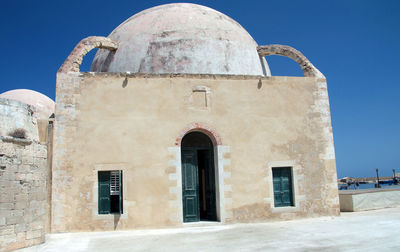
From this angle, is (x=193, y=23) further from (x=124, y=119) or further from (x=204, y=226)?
(x=204, y=226)

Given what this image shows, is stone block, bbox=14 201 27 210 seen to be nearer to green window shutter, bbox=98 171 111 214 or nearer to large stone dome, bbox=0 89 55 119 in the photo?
green window shutter, bbox=98 171 111 214

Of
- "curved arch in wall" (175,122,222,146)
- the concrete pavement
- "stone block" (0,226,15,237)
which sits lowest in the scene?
the concrete pavement

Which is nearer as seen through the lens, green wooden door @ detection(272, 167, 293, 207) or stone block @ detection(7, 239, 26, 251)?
stone block @ detection(7, 239, 26, 251)

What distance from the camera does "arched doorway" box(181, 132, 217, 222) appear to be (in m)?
10.2

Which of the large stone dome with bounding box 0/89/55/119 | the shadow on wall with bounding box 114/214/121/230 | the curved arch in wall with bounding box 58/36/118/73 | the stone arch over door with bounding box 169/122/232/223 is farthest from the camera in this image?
the large stone dome with bounding box 0/89/55/119

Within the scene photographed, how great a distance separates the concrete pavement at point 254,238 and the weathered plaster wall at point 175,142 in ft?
2.02

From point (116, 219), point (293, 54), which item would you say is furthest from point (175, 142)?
point (293, 54)

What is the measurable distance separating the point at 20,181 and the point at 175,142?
13.4ft

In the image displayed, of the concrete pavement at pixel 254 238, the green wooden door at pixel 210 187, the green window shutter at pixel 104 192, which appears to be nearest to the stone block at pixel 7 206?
the concrete pavement at pixel 254 238

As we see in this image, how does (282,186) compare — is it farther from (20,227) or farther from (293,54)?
(20,227)

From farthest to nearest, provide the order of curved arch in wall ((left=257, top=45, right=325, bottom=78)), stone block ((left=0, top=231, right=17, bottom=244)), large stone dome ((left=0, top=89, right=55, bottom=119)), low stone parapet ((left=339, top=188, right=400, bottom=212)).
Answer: large stone dome ((left=0, top=89, right=55, bottom=119)) → low stone parapet ((left=339, top=188, right=400, bottom=212)) → curved arch in wall ((left=257, top=45, right=325, bottom=78)) → stone block ((left=0, top=231, right=17, bottom=244))

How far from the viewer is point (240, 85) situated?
10680mm

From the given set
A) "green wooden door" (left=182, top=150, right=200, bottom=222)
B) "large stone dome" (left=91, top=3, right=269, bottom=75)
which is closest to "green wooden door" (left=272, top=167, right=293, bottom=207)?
"green wooden door" (left=182, top=150, right=200, bottom=222)

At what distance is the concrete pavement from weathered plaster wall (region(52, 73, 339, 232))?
2.02ft
